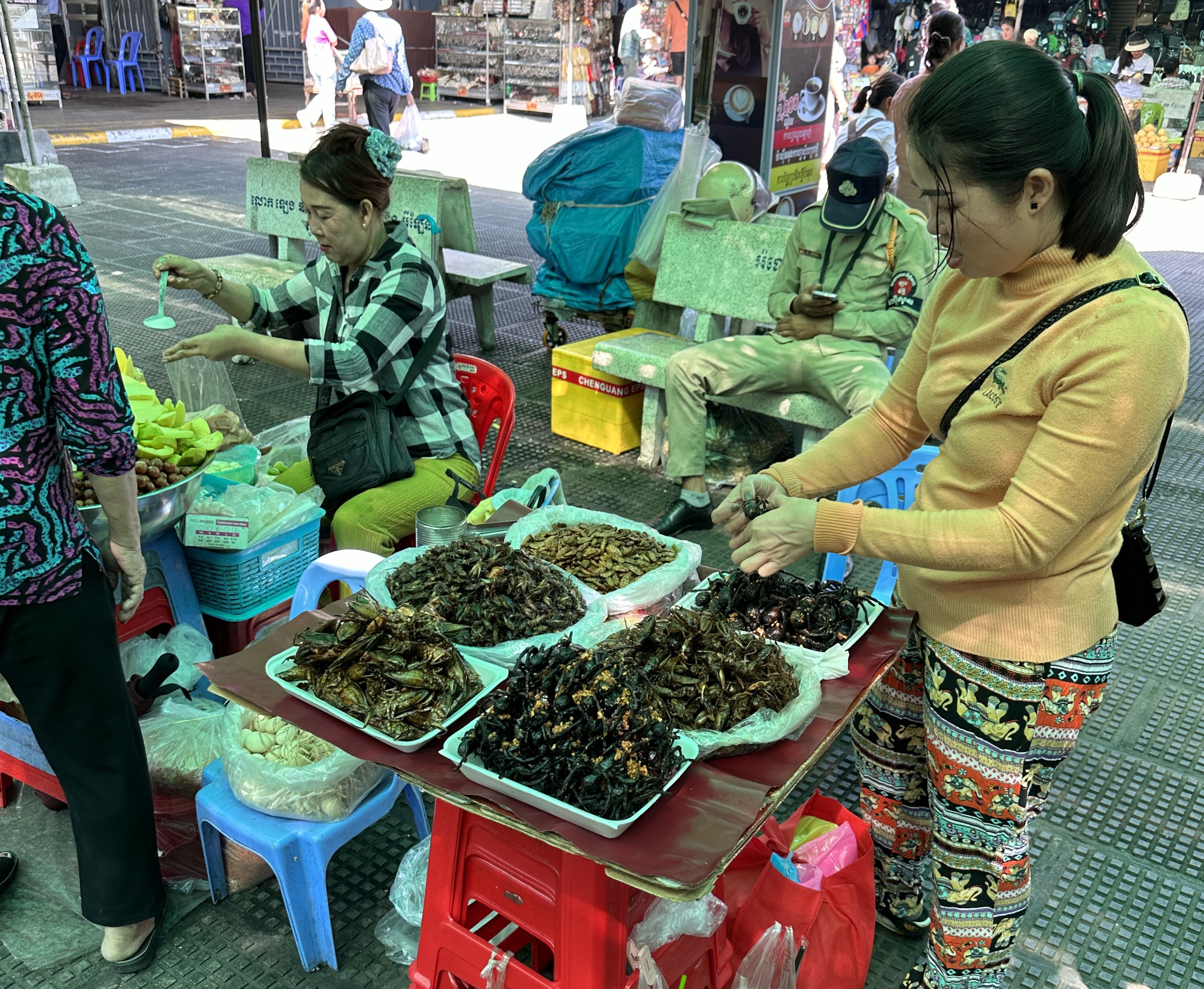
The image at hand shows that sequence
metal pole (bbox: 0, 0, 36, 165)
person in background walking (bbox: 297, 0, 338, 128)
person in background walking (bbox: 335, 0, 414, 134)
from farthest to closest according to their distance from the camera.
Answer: person in background walking (bbox: 297, 0, 338, 128) < person in background walking (bbox: 335, 0, 414, 134) < metal pole (bbox: 0, 0, 36, 165)

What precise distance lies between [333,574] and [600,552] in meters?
0.71

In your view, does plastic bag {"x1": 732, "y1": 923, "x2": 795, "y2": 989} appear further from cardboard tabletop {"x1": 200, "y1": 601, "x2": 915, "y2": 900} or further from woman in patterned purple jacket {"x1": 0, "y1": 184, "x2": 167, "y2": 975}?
woman in patterned purple jacket {"x1": 0, "y1": 184, "x2": 167, "y2": 975}

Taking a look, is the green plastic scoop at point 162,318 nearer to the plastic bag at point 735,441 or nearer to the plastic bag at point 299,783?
the plastic bag at point 299,783

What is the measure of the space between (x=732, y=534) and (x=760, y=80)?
531 cm

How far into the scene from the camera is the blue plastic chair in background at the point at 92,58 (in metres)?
20.3

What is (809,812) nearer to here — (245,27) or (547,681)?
(547,681)

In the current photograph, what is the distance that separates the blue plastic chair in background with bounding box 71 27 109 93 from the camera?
20281mm

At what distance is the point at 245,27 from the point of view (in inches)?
768

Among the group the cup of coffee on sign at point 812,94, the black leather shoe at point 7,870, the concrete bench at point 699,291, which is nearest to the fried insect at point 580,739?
the black leather shoe at point 7,870

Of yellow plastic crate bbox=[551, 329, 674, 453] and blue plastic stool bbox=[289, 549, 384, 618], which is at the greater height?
blue plastic stool bbox=[289, 549, 384, 618]

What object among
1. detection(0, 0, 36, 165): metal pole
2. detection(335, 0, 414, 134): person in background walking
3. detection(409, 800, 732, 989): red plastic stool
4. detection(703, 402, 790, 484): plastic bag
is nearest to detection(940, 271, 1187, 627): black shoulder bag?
detection(409, 800, 732, 989): red plastic stool

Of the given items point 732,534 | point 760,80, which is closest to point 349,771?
point 732,534

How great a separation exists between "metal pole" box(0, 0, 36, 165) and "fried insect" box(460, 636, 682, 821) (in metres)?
8.98

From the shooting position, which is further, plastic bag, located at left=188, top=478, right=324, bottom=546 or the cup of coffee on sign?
the cup of coffee on sign
